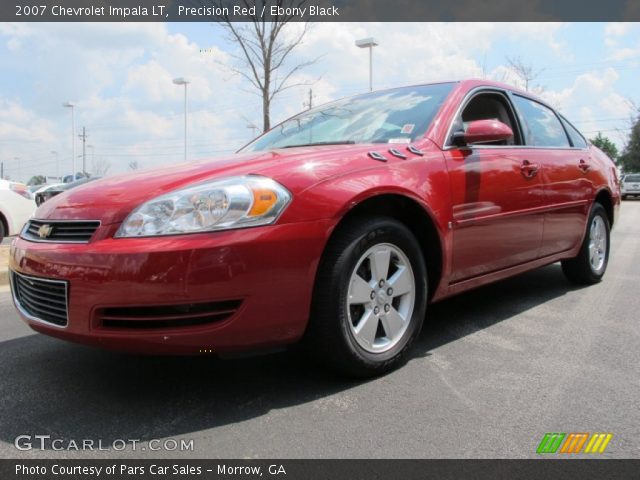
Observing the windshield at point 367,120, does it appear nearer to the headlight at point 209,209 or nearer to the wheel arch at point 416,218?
the wheel arch at point 416,218

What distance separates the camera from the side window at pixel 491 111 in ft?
11.6

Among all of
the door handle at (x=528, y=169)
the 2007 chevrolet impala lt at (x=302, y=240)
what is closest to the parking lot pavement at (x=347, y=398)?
the 2007 chevrolet impala lt at (x=302, y=240)

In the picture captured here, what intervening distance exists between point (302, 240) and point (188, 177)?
1.95 feet

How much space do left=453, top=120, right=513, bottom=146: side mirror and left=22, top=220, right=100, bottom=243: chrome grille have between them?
1.99 metres

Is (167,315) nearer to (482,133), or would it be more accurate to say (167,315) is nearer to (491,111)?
(482,133)

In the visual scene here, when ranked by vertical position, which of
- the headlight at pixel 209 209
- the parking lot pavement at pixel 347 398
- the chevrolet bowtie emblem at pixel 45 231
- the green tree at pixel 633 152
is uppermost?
the green tree at pixel 633 152

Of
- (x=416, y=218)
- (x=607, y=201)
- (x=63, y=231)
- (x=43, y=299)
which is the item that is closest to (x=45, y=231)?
(x=63, y=231)

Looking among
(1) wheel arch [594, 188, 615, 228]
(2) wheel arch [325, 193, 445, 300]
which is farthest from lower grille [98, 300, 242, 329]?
(1) wheel arch [594, 188, 615, 228]

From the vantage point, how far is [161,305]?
2.13 m

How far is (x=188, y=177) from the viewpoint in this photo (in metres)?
2.44

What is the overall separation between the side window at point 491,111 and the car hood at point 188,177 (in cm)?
102
